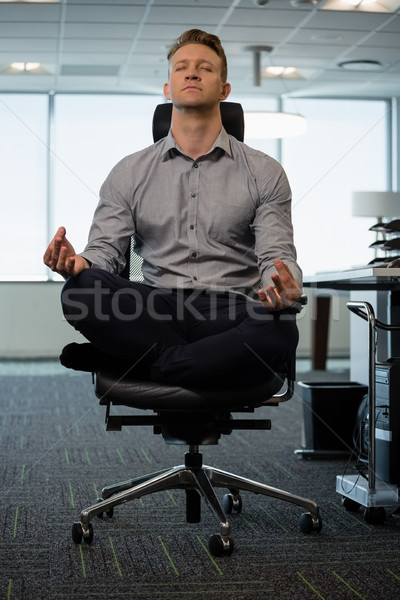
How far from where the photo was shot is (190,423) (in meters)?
1.70

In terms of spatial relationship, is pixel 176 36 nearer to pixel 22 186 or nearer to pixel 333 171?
pixel 22 186

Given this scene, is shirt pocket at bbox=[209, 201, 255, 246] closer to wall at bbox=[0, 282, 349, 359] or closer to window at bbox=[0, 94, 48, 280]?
wall at bbox=[0, 282, 349, 359]

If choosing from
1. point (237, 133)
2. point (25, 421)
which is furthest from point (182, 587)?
point (25, 421)

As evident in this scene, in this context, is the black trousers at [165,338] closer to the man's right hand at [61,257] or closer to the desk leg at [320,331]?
the man's right hand at [61,257]

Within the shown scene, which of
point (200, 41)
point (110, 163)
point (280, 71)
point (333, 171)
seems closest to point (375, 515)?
point (200, 41)

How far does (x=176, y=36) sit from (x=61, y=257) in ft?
14.8

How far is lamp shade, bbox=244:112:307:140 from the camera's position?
5.60 m

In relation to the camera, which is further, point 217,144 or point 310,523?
point 217,144

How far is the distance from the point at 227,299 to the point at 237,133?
53cm

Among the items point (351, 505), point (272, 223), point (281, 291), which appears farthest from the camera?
point (351, 505)

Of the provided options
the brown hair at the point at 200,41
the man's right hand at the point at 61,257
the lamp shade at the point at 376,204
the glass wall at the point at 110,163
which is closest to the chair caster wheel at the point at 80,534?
the man's right hand at the point at 61,257

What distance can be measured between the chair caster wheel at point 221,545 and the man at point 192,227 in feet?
1.08

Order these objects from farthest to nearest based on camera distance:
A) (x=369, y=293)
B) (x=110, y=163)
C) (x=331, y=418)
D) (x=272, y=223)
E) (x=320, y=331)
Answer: (x=110, y=163) < (x=320, y=331) < (x=369, y=293) < (x=331, y=418) < (x=272, y=223)

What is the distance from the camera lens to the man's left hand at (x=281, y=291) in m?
1.49
